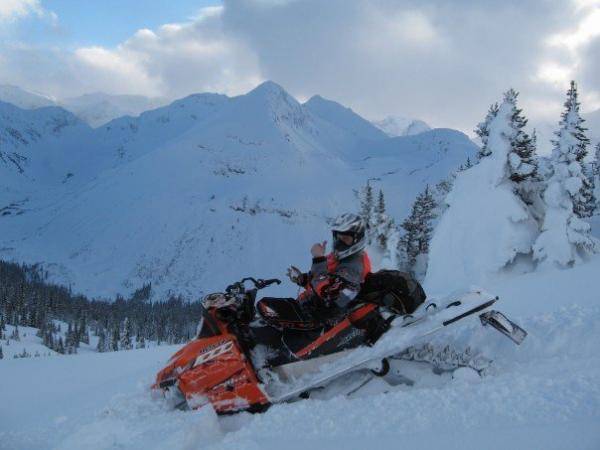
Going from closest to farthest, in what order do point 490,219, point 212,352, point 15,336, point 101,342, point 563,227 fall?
1. point 212,352
2. point 563,227
3. point 490,219
4. point 15,336
5. point 101,342

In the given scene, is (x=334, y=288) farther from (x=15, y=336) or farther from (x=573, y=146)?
(x=15, y=336)

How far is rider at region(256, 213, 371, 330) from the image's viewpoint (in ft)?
17.6

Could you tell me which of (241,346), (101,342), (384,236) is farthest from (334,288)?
(101,342)

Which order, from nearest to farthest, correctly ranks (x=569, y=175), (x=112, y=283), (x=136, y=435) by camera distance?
(x=136, y=435)
(x=569, y=175)
(x=112, y=283)

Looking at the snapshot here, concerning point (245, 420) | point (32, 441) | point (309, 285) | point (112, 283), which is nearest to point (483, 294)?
point (309, 285)

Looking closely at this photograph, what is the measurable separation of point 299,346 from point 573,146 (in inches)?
803

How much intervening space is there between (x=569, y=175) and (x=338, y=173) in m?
179

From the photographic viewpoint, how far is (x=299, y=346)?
17.7 ft

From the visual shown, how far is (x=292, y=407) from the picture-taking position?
4.53 m

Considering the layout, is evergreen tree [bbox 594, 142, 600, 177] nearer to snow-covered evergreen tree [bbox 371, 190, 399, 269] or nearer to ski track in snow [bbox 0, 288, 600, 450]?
snow-covered evergreen tree [bbox 371, 190, 399, 269]

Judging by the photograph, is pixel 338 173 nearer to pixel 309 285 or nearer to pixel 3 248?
pixel 3 248

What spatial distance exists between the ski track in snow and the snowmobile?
13.2 inches

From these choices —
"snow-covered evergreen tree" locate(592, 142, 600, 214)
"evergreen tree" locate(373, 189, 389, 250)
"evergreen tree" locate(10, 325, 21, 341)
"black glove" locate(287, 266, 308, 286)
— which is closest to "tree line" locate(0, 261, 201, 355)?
"evergreen tree" locate(10, 325, 21, 341)

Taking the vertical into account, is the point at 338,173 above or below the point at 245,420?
above
